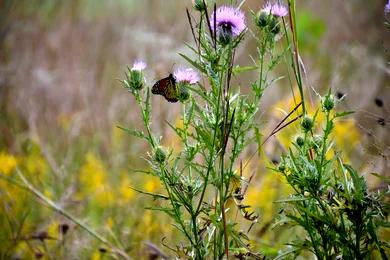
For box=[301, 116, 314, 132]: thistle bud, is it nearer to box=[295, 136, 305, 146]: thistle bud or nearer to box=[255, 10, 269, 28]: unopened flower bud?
box=[295, 136, 305, 146]: thistle bud

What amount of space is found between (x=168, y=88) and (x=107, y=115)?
8.20 ft

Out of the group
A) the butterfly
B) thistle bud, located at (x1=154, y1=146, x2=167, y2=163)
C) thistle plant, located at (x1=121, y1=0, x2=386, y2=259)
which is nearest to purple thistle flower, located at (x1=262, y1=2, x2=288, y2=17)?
thistle plant, located at (x1=121, y1=0, x2=386, y2=259)

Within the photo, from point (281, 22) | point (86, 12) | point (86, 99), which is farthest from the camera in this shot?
point (86, 12)

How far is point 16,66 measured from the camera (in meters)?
3.88

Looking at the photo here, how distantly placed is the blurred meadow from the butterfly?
1.34 ft

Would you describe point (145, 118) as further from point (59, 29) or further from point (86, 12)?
point (86, 12)

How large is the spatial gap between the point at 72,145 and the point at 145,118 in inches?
85.7

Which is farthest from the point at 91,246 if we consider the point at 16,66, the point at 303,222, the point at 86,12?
the point at 86,12

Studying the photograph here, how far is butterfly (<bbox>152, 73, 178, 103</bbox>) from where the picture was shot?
121cm

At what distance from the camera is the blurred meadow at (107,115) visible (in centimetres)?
208

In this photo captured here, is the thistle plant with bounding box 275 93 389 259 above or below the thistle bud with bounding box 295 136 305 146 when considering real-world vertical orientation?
below

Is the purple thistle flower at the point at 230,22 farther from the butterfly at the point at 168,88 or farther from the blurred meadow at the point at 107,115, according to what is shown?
the blurred meadow at the point at 107,115

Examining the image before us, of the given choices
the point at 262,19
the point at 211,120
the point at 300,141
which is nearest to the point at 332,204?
the point at 300,141

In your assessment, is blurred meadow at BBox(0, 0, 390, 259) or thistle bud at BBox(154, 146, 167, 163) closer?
thistle bud at BBox(154, 146, 167, 163)
